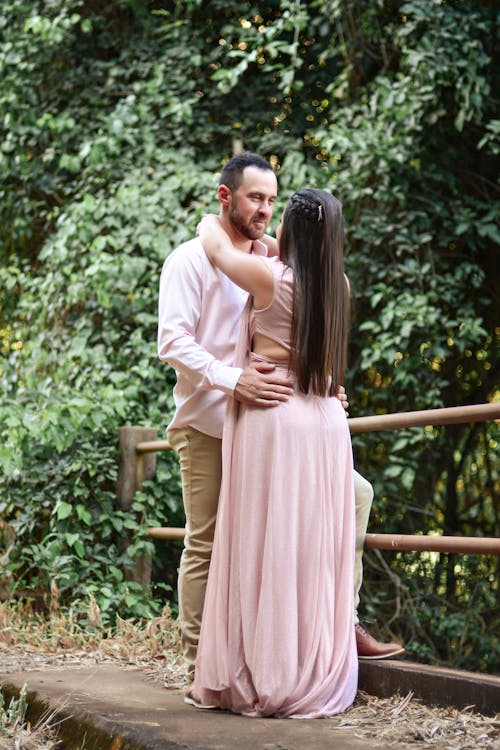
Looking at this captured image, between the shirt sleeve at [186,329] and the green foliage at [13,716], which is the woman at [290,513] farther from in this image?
the green foliage at [13,716]

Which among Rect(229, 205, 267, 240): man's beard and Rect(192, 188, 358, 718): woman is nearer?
Rect(192, 188, 358, 718): woman

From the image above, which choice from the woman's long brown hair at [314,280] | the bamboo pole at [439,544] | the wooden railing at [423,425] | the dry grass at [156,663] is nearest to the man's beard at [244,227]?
the woman's long brown hair at [314,280]

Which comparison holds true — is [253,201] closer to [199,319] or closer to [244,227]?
[244,227]

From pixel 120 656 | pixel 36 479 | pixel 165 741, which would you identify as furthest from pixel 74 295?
pixel 165 741

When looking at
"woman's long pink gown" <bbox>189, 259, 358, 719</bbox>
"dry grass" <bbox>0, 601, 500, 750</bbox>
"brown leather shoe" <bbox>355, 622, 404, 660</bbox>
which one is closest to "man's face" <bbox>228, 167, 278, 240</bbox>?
"woman's long pink gown" <bbox>189, 259, 358, 719</bbox>

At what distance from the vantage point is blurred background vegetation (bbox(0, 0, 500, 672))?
5.33 m

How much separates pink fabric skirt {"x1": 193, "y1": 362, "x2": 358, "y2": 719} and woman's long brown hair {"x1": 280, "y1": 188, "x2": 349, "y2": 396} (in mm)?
131

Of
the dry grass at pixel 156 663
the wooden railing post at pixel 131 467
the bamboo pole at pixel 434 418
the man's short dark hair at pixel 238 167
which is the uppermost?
the man's short dark hair at pixel 238 167

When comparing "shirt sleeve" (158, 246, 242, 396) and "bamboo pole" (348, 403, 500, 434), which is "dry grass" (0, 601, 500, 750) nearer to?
"bamboo pole" (348, 403, 500, 434)

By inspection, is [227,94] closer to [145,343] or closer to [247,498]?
[145,343]

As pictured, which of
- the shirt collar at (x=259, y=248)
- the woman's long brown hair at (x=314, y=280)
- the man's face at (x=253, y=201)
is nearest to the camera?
the woman's long brown hair at (x=314, y=280)

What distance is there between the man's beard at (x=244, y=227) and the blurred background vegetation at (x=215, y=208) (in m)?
2.05

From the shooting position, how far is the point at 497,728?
9.30ft

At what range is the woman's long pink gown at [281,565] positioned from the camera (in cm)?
304
